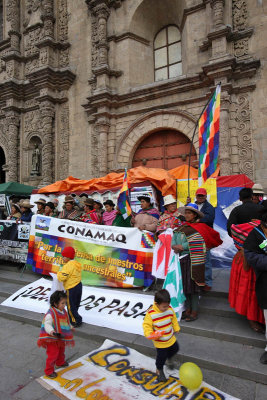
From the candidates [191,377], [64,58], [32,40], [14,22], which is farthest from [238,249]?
[14,22]

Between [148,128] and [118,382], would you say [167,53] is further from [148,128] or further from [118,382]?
[118,382]

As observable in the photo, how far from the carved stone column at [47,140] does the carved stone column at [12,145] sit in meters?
2.05

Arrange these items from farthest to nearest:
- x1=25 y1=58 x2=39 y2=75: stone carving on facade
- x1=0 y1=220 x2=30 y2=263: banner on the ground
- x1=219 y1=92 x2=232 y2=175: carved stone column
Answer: x1=25 y1=58 x2=39 y2=75: stone carving on facade < x1=219 y1=92 x2=232 y2=175: carved stone column < x1=0 y1=220 x2=30 y2=263: banner on the ground

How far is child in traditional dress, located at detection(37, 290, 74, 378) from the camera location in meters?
3.06

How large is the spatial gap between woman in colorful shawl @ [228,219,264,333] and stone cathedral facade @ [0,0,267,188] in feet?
18.9

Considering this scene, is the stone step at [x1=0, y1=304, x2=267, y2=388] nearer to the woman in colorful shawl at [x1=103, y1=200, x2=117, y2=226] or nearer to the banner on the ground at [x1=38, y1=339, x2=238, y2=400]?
the banner on the ground at [x1=38, y1=339, x2=238, y2=400]

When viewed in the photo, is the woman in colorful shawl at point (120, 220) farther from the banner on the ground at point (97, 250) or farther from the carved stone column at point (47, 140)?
the carved stone column at point (47, 140)

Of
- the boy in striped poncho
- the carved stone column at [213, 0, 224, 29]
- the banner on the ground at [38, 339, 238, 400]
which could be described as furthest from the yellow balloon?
the carved stone column at [213, 0, 224, 29]

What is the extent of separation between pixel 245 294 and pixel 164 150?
8.13m

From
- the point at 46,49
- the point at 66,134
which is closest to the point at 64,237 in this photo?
the point at 66,134

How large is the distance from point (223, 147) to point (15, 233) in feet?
22.4

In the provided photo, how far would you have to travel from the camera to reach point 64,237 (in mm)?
6250

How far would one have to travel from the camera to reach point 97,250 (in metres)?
5.76

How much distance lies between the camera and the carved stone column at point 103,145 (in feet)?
37.8
